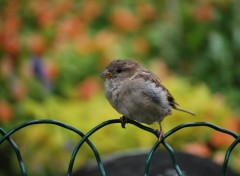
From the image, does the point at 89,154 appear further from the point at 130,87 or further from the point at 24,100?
the point at 130,87

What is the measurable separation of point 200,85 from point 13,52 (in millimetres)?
1278

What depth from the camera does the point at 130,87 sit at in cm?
243

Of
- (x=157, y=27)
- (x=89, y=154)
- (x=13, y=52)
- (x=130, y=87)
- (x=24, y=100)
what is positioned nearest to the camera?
(x=130, y=87)

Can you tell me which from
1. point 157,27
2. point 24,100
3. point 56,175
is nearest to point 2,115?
point 24,100

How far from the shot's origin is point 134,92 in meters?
2.42

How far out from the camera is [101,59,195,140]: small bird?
93.4 inches

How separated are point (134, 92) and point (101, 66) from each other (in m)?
2.01

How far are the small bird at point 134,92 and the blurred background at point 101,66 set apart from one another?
47.2 inches

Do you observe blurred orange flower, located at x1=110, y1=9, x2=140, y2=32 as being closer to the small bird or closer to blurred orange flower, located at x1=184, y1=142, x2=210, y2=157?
blurred orange flower, located at x1=184, y1=142, x2=210, y2=157

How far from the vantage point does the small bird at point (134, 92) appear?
93.4 inches

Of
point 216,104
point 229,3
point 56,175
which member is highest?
point 229,3

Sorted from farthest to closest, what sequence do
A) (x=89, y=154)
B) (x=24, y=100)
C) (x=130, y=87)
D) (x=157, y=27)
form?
(x=157, y=27) < (x=24, y=100) < (x=89, y=154) < (x=130, y=87)

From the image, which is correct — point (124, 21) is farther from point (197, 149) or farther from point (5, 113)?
point (197, 149)

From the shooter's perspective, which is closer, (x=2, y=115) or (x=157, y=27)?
(x=2, y=115)
